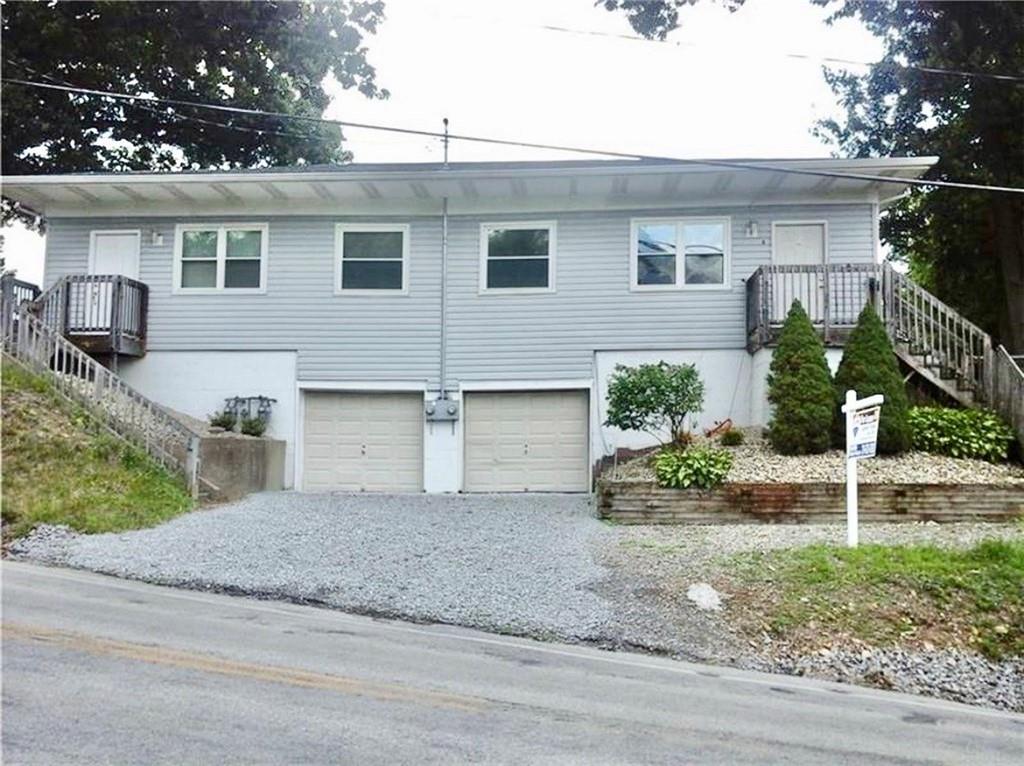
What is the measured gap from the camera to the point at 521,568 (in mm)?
8594

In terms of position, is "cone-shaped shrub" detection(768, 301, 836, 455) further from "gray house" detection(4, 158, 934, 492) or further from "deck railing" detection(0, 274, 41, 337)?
"deck railing" detection(0, 274, 41, 337)

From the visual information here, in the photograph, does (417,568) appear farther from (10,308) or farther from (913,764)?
(10,308)

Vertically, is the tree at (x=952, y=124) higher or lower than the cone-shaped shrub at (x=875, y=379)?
higher

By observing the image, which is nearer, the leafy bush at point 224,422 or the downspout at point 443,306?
the leafy bush at point 224,422

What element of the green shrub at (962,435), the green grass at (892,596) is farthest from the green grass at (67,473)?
the green shrub at (962,435)

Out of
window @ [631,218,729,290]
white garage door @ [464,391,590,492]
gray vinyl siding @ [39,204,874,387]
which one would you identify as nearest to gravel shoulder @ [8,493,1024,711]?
white garage door @ [464,391,590,492]

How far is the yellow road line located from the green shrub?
869cm

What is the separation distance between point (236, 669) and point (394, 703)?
3.83 ft

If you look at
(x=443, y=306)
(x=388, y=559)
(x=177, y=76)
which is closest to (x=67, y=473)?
(x=388, y=559)

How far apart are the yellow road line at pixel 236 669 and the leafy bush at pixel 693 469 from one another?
19.5ft

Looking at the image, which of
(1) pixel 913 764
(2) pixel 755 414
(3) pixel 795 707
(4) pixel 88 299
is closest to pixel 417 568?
(3) pixel 795 707

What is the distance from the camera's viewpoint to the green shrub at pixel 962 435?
11586 millimetres

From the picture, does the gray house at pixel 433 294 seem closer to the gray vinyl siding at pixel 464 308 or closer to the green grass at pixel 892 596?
the gray vinyl siding at pixel 464 308

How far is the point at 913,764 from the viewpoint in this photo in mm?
4621
